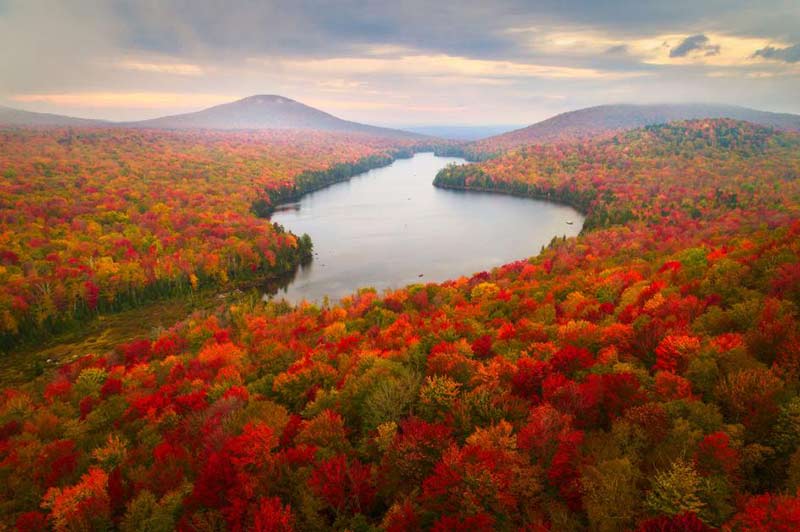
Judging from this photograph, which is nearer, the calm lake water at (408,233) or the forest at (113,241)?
the forest at (113,241)

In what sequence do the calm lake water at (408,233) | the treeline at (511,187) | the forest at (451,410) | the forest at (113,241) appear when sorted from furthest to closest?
1. the treeline at (511,187)
2. the calm lake water at (408,233)
3. the forest at (113,241)
4. the forest at (451,410)

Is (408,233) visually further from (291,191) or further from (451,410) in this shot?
(451,410)

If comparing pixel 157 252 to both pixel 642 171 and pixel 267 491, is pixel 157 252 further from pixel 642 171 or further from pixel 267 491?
pixel 642 171

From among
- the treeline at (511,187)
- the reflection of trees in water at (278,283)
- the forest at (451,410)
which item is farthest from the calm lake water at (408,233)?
the forest at (451,410)

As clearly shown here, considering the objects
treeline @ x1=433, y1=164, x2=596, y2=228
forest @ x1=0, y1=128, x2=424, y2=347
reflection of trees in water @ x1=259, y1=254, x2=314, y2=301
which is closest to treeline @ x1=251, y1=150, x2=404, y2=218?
forest @ x1=0, y1=128, x2=424, y2=347

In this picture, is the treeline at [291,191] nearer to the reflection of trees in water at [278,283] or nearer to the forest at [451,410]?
the reflection of trees in water at [278,283]

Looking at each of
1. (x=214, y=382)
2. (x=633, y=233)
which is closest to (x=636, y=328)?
(x=214, y=382)

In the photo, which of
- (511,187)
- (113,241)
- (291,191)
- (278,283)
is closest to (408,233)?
(278,283)

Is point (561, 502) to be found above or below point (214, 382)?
above

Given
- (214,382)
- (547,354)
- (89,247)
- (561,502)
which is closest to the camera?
(561,502)
